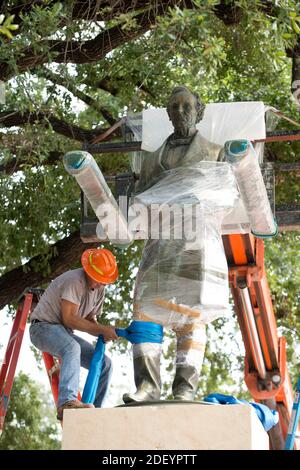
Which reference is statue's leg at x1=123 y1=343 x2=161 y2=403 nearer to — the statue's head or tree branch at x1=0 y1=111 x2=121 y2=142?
the statue's head

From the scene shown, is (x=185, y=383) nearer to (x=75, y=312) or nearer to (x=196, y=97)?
(x=75, y=312)

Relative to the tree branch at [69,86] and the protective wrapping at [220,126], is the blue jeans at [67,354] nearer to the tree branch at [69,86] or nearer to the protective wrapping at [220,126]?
the protective wrapping at [220,126]

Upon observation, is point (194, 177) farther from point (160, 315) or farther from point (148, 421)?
point (148, 421)

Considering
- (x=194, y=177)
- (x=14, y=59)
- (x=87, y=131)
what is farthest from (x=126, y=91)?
(x=194, y=177)

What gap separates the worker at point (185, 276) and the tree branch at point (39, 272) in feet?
14.5

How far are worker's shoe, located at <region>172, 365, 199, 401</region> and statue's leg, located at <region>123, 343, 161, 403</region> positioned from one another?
13 cm

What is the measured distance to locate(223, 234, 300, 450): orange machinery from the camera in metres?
9.89

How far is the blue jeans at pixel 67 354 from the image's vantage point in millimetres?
7840

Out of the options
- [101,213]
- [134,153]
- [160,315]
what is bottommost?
[160,315]

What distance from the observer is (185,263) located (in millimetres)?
7215

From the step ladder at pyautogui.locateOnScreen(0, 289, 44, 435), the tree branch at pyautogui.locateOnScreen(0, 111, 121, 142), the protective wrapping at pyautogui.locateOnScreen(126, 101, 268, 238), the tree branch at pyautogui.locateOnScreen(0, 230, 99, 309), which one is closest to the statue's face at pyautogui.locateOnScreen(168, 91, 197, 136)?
the protective wrapping at pyautogui.locateOnScreen(126, 101, 268, 238)

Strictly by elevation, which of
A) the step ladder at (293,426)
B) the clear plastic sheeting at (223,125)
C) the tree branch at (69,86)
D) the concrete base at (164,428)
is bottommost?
the step ladder at (293,426)

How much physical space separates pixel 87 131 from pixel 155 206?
4753mm

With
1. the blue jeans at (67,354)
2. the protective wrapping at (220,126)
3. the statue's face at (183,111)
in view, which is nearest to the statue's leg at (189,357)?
the blue jeans at (67,354)
